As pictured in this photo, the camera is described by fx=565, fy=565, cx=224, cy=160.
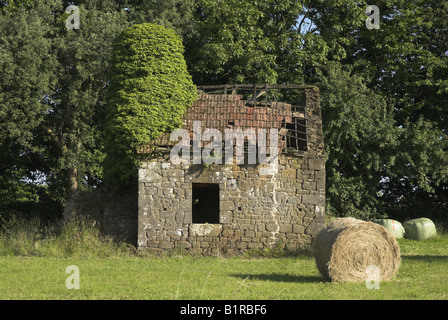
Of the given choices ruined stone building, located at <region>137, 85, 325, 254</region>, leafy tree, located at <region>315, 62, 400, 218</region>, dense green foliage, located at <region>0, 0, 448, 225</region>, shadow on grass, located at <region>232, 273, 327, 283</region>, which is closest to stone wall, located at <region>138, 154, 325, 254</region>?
ruined stone building, located at <region>137, 85, 325, 254</region>

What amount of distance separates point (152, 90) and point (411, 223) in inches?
454

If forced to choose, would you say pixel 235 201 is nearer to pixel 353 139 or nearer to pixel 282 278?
pixel 282 278

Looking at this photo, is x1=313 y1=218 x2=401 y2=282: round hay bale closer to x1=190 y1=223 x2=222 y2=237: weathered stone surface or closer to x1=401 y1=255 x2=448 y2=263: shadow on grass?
x1=401 y1=255 x2=448 y2=263: shadow on grass

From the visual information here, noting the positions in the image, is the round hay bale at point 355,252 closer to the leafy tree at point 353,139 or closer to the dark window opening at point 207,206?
the dark window opening at point 207,206

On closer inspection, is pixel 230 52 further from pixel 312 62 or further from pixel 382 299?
pixel 382 299

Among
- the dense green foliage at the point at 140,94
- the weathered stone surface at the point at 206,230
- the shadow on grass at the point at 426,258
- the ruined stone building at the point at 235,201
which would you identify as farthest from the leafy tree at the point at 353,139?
the weathered stone surface at the point at 206,230

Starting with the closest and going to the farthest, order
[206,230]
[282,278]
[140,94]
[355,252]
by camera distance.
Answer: [355,252] < [282,278] < [206,230] < [140,94]

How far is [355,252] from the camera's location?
1100 centimetres

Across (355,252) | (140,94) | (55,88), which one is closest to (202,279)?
(355,252)

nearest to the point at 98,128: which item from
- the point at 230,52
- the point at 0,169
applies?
the point at 0,169

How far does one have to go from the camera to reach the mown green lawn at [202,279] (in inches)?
377

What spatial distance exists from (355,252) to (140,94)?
836 centimetres

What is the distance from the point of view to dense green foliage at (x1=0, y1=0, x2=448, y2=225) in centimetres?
2191

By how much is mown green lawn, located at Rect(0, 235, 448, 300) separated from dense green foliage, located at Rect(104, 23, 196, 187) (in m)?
3.17
